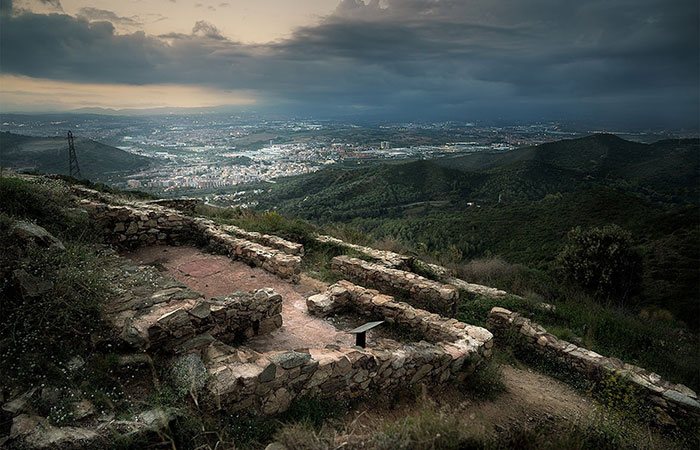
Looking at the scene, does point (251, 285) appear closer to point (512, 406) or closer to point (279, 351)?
point (279, 351)

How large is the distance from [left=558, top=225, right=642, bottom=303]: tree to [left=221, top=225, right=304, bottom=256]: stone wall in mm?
12420

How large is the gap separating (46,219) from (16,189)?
2.69 ft

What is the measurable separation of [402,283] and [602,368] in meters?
4.13

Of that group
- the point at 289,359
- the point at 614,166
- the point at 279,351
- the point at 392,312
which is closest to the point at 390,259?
the point at 392,312

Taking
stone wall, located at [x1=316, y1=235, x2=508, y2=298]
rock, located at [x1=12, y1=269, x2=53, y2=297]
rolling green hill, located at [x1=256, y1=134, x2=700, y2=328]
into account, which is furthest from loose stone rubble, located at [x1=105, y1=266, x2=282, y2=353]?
rolling green hill, located at [x1=256, y1=134, x2=700, y2=328]

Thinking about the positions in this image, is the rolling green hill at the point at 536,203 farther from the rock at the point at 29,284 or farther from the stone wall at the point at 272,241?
the rock at the point at 29,284

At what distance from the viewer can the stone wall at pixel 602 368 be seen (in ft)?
16.9

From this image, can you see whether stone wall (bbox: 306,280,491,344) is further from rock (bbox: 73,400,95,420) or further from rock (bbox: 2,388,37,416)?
rock (bbox: 2,388,37,416)

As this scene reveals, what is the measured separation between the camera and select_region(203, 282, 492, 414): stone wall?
11.6 ft

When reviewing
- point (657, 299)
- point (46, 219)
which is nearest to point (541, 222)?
point (657, 299)

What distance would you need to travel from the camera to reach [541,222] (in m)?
30.5

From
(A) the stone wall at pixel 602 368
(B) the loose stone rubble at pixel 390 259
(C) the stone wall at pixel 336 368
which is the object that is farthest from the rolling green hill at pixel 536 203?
(C) the stone wall at pixel 336 368

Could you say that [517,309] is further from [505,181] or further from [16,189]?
[505,181]

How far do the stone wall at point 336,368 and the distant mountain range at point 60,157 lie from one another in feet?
111
